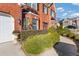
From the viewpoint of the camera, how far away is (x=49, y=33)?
279 inches

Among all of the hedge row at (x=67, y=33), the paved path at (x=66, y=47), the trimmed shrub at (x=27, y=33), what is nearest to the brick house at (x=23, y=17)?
the trimmed shrub at (x=27, y=33)

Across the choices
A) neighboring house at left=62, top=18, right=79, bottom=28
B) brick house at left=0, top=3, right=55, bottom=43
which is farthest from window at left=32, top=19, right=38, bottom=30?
neighboring house at left=62, top=18, right=79, bottom=28

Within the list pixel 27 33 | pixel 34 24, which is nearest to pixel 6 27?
pixel 27 33

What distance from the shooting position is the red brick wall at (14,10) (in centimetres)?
716

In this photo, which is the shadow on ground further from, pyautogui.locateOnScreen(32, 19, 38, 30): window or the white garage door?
the white garage door

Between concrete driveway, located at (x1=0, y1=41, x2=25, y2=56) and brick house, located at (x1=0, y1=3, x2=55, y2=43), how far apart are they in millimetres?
210

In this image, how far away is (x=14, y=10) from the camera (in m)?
7.25

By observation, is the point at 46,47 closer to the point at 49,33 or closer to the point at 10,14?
the point at 49,33

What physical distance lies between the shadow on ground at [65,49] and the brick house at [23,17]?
0.61 meters

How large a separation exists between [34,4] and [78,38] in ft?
4.98

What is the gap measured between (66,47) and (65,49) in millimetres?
68

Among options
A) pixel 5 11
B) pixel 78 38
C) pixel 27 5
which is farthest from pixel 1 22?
pixel 78 38

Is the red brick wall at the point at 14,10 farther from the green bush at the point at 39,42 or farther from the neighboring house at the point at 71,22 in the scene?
the neighboring house at the point at 71,22

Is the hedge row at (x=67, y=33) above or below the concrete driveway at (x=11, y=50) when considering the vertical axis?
above
